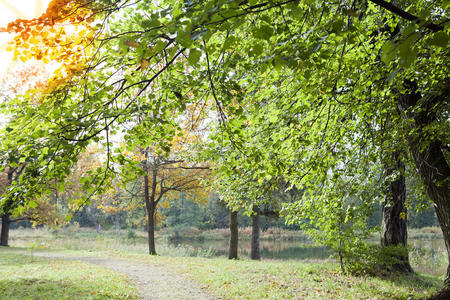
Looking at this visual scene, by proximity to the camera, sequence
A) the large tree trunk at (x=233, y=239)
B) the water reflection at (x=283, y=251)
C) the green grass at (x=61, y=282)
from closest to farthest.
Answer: the green grass at (x=61, y=282), the large tree trunk at (x=233, y=239), the water reflection at (x=283, y=251)

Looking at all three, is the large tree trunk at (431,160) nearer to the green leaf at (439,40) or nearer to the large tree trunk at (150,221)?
the green leaf at (439,40)

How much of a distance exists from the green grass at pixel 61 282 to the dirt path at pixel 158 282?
0.39 m

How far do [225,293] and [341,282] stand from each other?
124 inches

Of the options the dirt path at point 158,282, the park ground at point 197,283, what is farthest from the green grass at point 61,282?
the dirt path at point 158,282

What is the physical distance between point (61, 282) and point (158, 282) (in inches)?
93.2

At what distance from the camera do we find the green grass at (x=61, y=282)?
20.7 feet

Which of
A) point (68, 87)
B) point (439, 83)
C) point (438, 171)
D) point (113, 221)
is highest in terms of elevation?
point (439, 83)

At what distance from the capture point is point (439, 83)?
4.25 m

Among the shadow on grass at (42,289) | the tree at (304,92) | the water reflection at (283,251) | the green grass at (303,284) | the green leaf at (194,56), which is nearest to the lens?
the green leaf at (194,56)

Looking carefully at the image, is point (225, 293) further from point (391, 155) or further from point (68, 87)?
point (68, 87)

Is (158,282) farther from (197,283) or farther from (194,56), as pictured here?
(194,56)

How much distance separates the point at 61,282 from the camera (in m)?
7.37

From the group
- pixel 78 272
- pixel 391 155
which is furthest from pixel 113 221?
pixel 391 155

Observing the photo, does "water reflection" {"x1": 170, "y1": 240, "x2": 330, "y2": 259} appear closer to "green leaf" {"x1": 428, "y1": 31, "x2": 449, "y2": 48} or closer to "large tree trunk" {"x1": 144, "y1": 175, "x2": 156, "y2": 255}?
"large tree trunk" {"x1": 144, "y1": 175, "x2": 156, "y2": 255}
